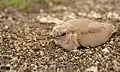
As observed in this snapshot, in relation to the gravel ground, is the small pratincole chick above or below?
above

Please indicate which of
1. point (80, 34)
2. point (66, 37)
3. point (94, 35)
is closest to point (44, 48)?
point (66, 37)

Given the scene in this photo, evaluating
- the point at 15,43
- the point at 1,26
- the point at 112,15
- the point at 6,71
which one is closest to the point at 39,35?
the point at 15,43

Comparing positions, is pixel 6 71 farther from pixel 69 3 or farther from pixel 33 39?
pixel 69 3

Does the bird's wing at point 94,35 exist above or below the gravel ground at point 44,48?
above

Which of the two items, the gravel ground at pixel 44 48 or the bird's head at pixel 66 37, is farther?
the bird's head at pixel 66 37

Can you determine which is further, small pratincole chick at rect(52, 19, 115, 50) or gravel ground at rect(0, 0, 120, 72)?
small pratincole chick at rect(52, 19, 115, 50)

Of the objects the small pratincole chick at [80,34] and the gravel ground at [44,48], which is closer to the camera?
the gravel ground at [44,48]
